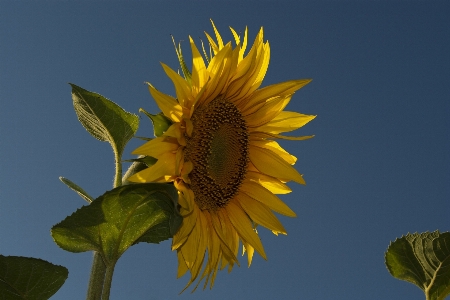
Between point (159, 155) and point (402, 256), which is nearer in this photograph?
point (159, 155)

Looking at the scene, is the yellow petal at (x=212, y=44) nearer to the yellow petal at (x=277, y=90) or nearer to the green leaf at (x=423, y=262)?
the yellow petal at (x=277, y=90)

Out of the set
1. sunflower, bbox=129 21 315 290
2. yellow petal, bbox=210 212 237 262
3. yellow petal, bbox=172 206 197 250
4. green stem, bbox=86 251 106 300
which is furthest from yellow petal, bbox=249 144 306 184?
green stem, bbox=86 251 106 300

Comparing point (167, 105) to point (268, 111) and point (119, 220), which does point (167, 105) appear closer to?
point (119, 220)

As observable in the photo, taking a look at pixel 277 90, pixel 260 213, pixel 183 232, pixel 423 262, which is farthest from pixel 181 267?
pixel 423 262

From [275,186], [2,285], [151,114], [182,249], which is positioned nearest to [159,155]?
[151,114]

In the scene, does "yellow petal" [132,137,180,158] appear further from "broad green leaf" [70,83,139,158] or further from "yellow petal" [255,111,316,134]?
"yellow petal" [255,111,316,134]

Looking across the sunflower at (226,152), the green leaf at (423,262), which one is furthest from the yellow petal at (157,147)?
the green leaf at (423,262)

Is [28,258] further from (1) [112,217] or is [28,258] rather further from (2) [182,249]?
(2) [182,249]
